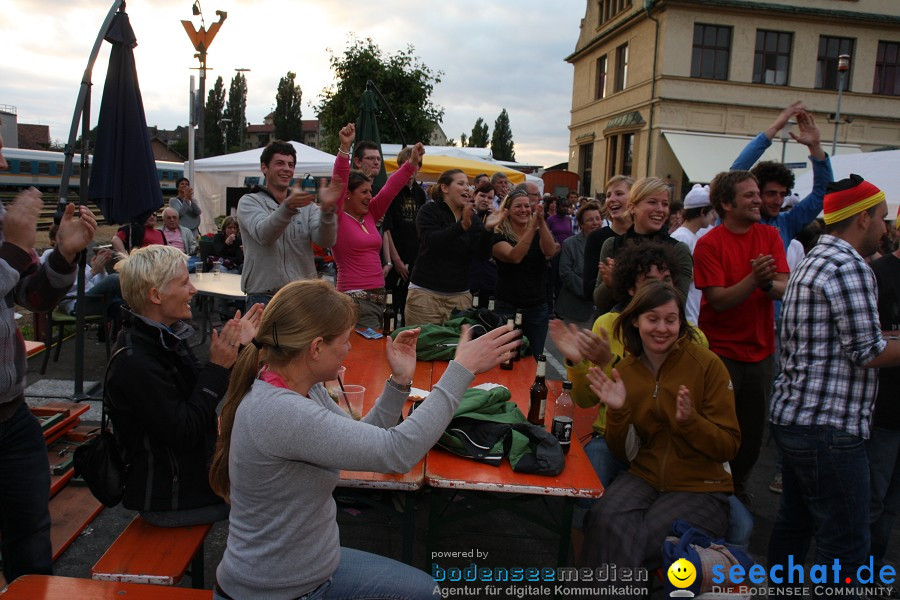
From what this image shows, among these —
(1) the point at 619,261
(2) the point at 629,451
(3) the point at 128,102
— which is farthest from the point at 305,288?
(3) the point at 128,102

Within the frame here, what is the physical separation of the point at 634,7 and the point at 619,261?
28.0 m

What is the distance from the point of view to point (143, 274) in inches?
97.7

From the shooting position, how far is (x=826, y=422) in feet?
8.54

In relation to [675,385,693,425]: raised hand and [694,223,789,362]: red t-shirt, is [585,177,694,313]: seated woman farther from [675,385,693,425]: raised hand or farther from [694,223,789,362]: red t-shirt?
[675,385,693,425]: raised hand

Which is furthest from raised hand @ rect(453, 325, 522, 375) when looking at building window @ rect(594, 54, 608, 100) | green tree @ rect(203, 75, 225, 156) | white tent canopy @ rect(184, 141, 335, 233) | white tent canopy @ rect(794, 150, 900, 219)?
green tree @ rect(203, 75, 225, 156)

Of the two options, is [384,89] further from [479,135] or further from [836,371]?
[479,135]

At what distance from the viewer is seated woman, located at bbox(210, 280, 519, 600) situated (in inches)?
69.4

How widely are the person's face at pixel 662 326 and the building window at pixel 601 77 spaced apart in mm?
30930

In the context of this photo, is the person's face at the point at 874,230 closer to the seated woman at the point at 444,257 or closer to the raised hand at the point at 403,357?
the raised hand at the point at 403,357

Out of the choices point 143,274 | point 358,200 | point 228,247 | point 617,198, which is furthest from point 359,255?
point 228,247

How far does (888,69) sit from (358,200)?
29929 millimetres

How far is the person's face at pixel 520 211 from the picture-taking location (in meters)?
5.11

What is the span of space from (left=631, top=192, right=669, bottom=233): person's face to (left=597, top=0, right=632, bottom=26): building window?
92.7ft

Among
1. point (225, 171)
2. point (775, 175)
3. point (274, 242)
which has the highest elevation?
point (225, 171)
